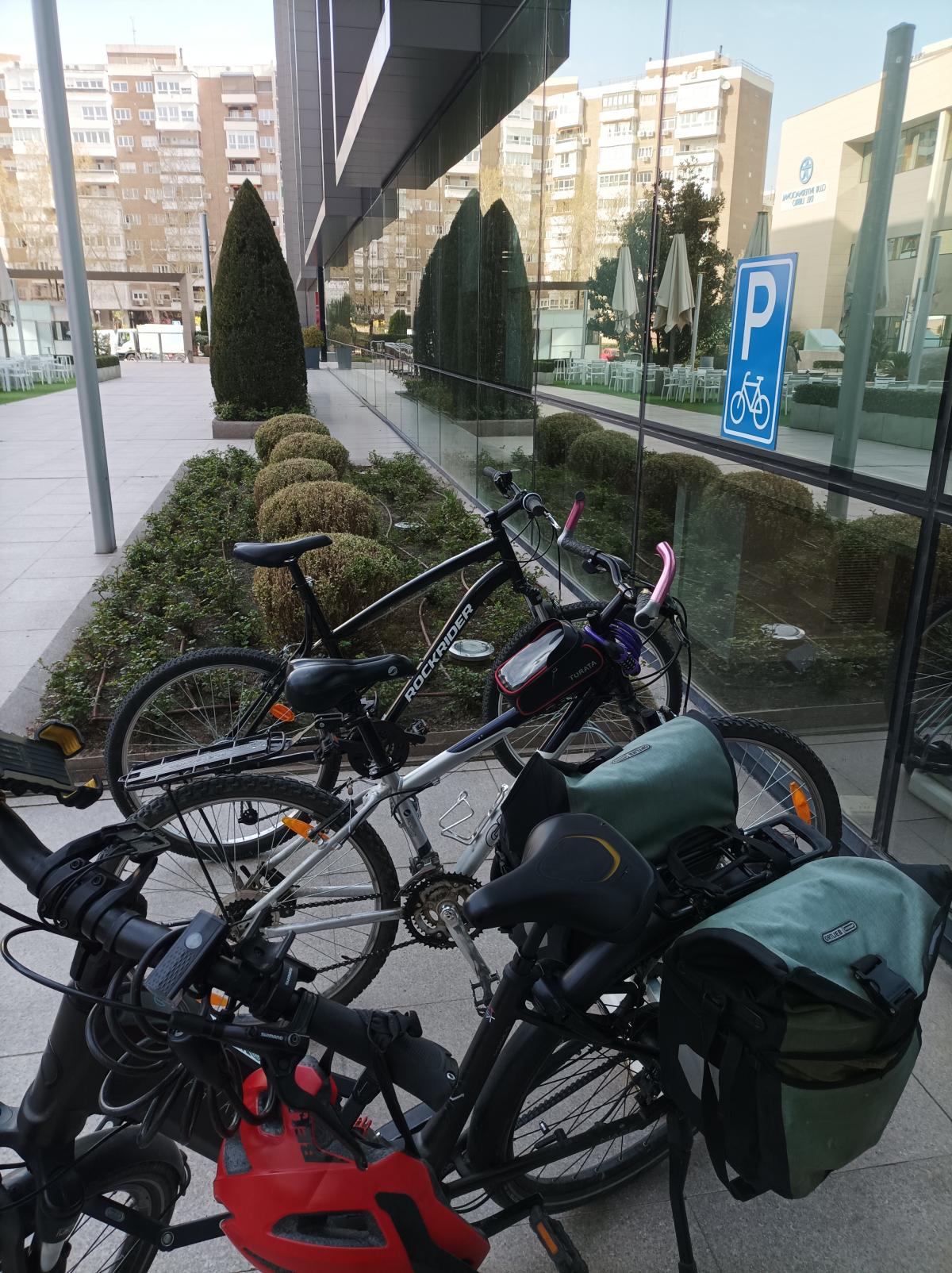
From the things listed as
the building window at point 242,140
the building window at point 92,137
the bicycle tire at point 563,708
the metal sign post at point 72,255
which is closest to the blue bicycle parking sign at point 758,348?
the bicycle tire at point 563,708

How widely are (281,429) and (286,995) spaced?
8989 mm

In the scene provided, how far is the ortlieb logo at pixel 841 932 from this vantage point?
129 centimetres

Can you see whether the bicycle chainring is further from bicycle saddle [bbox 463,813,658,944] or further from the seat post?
bicycle saddle [bbox 463,813,658,944]

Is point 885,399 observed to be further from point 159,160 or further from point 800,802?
point 159,160

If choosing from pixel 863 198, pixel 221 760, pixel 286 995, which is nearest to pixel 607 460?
pixel 863 198

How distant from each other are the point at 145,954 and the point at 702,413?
379 centimetres

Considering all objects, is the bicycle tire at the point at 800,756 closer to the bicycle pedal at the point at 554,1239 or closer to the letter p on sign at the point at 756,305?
the bicycle pedal at the point at 554,1239

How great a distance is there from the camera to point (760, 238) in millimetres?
3598

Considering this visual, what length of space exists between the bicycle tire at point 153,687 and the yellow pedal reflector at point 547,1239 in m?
1.59

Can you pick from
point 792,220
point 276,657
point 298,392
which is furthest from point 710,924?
point 298,392

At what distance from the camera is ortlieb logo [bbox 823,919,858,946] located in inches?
50.9

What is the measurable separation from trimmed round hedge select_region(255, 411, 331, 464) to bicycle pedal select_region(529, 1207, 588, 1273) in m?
8.31

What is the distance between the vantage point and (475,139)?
8.54 meters

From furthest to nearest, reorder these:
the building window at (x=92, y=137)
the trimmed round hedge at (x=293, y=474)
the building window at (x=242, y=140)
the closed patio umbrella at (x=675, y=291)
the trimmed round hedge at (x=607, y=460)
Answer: the building window at (x=92, y=137)
the building window at (x=242, y=140)
the trimmed round hedge at (x=293, y=474)
the trimmed round hedge at (x=607, y=460)
the closed patio umbrella at (x=675, y=291)
